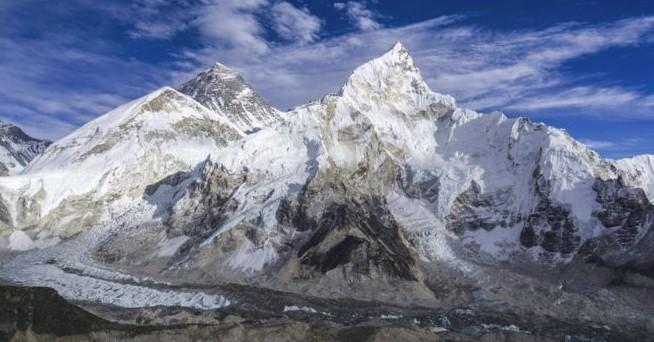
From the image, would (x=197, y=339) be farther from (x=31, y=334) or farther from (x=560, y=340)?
(x=560, y=340)

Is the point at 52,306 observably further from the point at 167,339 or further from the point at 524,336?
the point at 524,336

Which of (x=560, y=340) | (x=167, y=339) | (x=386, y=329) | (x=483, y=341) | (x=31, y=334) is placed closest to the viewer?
(x=31, y=334)

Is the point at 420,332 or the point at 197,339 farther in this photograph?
the point at 420,332

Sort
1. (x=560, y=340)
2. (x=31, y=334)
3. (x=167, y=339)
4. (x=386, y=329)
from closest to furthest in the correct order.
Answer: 1. (x=31, y=334)
2. (x=167, y=339)
3. (x=386, y=329)
4. (x=560, y=340)

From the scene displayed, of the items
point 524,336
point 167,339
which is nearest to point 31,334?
point 167,339

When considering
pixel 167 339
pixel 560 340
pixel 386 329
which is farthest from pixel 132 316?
pixel 560 340

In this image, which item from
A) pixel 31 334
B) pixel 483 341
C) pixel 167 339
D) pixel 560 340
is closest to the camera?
pixel 31 334

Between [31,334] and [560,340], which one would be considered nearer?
[31,334]

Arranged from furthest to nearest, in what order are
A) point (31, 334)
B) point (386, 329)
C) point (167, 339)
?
point (386, 329) < point (167, 339) < point (31, 334)

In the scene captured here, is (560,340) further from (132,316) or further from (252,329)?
(132,316)
